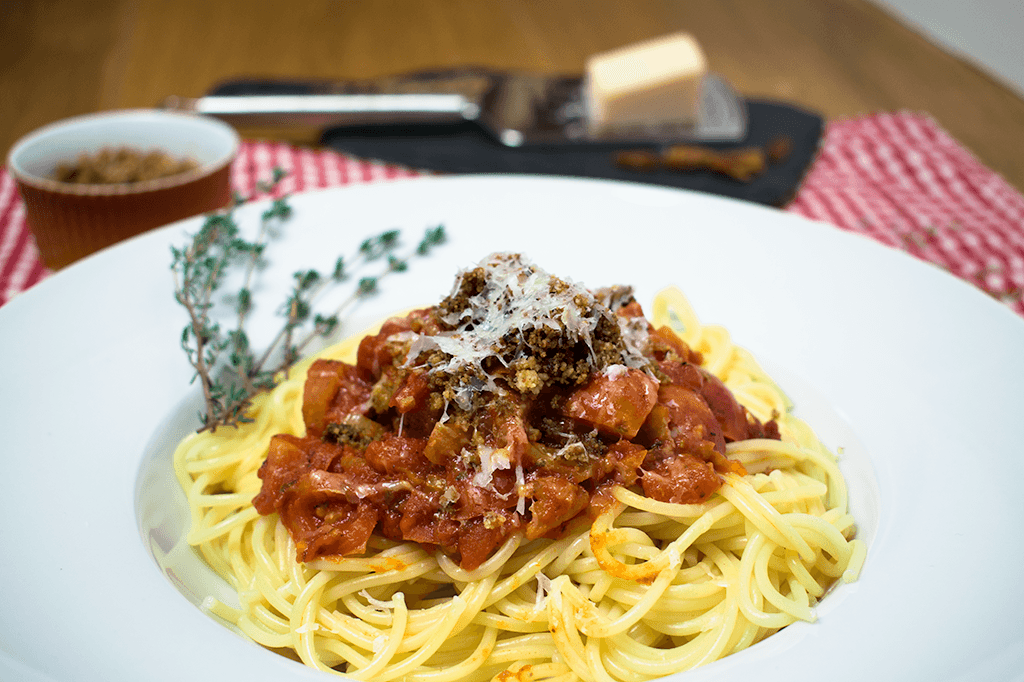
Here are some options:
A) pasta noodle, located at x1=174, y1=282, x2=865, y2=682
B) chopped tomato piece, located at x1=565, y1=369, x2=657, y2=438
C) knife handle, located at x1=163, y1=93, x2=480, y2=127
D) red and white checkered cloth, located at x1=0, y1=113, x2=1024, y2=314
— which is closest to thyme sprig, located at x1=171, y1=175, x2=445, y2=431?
pasta noodle, located at x1=174, y1=282, x2=865, y2=682

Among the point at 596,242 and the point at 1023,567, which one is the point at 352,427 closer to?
the point at 596,242

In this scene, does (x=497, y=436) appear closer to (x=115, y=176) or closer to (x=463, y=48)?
(x=115, y=176)

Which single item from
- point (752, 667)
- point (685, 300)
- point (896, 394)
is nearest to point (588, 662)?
point (752, 667)

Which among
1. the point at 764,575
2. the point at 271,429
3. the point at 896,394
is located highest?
the point at 896,394

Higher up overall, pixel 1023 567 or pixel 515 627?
pixel 1023 567

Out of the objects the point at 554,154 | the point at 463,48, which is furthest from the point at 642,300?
the point at 463,48

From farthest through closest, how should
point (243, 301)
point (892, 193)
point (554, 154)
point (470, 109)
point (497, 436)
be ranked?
1. point (470, 109)
2. point (554, 154)
3. point (892, 193)
4. point (243, 301)
5. point (497, 436)

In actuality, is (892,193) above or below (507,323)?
below
